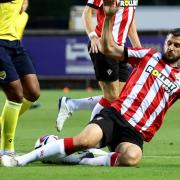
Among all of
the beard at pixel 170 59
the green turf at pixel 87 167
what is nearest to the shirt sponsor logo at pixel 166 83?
the beard at pixel 170 59

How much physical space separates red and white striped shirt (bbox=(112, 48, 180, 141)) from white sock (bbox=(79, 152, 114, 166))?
1.33 feet

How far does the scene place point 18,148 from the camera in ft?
34.2

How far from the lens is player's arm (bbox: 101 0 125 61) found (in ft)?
27.0

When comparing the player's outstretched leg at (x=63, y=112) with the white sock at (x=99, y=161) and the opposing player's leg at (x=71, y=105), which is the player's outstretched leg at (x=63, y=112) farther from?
the white sock at (x=99, y=161)

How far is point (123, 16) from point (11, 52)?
1.78 metres

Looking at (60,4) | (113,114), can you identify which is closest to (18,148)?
(113,114)

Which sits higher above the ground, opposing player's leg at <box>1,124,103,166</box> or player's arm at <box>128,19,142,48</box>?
player's arm at <box>128,19,142,48</box>

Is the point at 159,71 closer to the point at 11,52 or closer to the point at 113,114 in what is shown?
the point at 113,114

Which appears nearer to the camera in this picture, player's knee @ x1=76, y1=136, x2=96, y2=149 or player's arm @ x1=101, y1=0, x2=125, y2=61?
player's arm @ x1=101, y1=0, x2=125, y2=61

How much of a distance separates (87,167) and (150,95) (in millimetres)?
913

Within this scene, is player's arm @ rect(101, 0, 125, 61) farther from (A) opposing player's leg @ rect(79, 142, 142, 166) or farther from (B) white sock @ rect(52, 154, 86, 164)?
(B) white sock @ rect(52, 154, 86, 164)

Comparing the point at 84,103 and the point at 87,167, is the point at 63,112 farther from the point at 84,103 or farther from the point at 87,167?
the point at 87,167

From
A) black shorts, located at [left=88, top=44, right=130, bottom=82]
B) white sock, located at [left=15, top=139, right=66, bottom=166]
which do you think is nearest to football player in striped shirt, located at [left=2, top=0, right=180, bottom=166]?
white sock, located at [left=15, top=139, right=66, bottom=166]

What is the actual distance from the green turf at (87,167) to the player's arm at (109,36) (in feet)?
3.54
